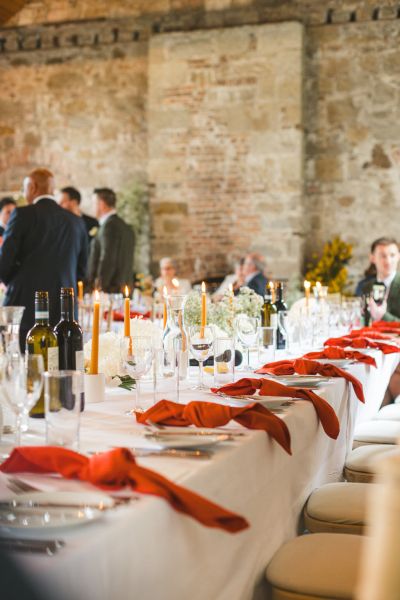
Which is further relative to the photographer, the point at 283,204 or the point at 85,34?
the point at 85,34

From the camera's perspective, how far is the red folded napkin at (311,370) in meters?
2.65

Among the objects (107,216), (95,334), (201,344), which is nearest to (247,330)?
(201,344)

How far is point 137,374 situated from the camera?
198 cm

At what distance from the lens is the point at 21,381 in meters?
1.52

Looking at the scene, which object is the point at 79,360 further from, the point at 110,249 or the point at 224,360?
the point at 110,249

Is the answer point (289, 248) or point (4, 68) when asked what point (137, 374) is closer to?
point (289, 248)

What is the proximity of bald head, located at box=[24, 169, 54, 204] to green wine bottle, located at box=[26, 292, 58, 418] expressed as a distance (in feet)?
10.3

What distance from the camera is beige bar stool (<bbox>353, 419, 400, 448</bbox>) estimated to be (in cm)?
320

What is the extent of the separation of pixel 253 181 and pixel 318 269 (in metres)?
1.37

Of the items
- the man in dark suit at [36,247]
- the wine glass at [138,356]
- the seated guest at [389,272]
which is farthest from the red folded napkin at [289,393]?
the seated guest at [389,272]

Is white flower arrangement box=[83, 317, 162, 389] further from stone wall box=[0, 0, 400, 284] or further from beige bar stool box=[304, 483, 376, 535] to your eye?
stone wall box=[0, 0, 400, 284]

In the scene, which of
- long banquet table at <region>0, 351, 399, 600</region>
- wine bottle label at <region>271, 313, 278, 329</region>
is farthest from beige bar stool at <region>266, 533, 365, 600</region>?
wine bottle label at <region>271, 313, 278, 329</region>

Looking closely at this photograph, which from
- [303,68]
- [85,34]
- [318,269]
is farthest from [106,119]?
[318,269]

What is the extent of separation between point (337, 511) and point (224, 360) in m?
0.58
